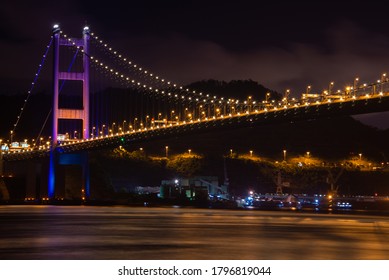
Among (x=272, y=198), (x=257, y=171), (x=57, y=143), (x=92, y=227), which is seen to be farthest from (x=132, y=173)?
(x=92, y=227)

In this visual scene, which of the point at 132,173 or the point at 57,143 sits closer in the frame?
the point at 57,143

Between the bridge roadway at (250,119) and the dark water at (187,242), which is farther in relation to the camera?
the bridge roadway at (250,119)

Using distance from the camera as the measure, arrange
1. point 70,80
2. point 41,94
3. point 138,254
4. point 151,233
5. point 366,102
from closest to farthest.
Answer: point 138,254
point 151,233
point 366,102
point 70,80
point 41,94

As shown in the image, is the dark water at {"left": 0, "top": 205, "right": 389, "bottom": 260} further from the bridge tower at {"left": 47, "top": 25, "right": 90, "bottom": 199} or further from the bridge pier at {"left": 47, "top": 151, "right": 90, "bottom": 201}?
the bridge pier at {"left": 47, "top": 151, "right": 90, "bottom": 201}

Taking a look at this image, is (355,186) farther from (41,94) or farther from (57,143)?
(41,94)

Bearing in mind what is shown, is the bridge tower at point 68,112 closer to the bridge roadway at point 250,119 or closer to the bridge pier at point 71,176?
the bridge pier at point 71,176

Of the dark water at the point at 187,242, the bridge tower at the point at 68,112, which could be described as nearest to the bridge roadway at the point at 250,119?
the bridge tower at the point at 68,112

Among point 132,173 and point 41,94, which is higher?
point 41,94
